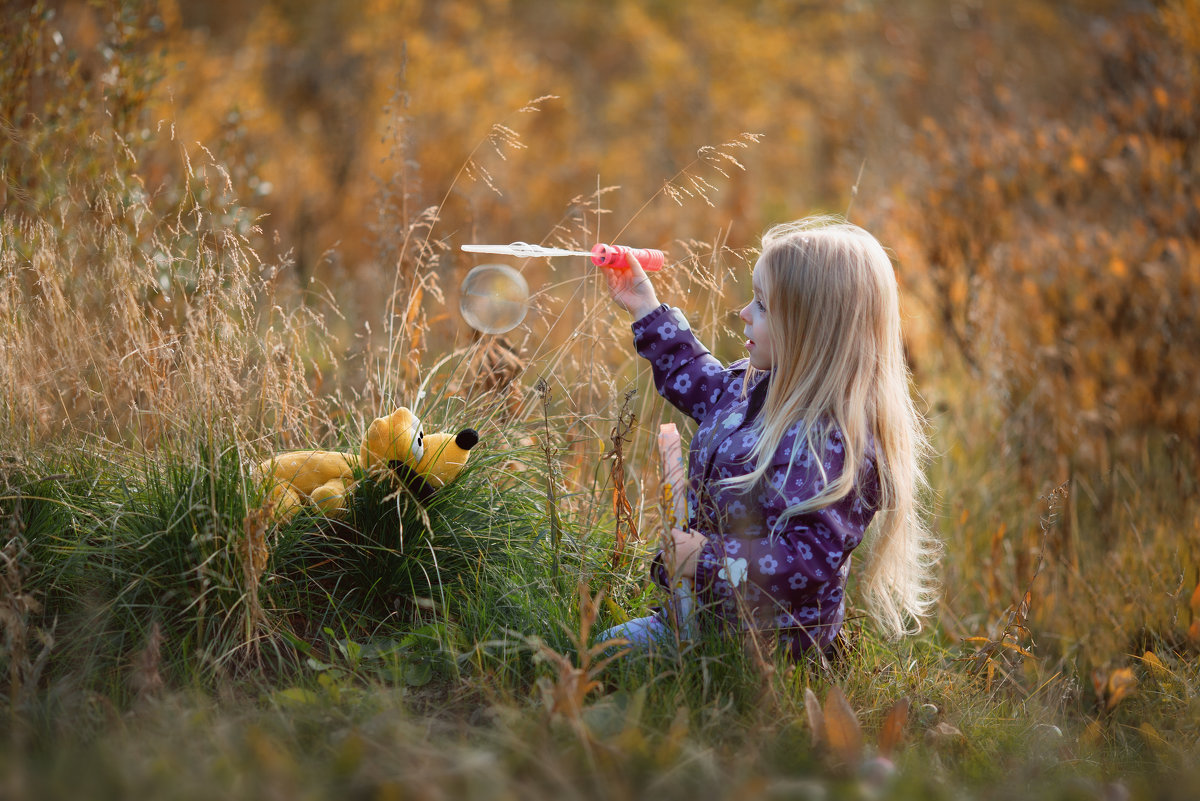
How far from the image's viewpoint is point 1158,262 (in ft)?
14.5

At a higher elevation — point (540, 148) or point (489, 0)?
point (489, 0)

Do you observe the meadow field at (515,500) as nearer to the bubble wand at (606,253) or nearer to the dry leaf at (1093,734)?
the dry leaf at (1093,734)

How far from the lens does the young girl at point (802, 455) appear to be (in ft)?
7.04

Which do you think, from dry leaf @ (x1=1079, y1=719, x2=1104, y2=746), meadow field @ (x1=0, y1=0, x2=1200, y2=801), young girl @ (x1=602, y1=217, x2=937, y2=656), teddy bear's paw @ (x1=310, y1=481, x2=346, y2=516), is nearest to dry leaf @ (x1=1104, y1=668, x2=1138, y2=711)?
meadow field @ (x1=0, y1=0, x2=1200, y2=801)

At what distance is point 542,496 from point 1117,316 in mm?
3155

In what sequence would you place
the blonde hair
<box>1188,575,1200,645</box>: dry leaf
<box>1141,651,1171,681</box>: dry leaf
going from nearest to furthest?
the blonde hair
<box>1141,651,1171,681</box>: dry leaf
<box>1188,575,1200,645</box>: dry leaf

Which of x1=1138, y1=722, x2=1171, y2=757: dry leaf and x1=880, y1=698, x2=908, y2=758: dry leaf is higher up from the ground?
x1=880, y1=698, x2=908, y2=758: dry leaf

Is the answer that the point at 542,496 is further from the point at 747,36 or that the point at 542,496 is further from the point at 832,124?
the point at 747,36

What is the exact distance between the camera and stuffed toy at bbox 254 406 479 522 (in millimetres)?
2291

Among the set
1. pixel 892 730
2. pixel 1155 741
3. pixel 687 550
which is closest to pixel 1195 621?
pixel 1155 741

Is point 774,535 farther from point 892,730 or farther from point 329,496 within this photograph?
point 329,496

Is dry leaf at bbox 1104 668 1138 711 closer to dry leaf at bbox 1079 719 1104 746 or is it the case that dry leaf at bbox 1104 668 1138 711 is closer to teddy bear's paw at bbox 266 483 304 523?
dry leaf at bbox 1079 719 1104 746

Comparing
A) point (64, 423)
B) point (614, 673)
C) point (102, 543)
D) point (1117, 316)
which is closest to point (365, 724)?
point (614, 673)

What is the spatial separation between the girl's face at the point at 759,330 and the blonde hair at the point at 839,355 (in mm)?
29
